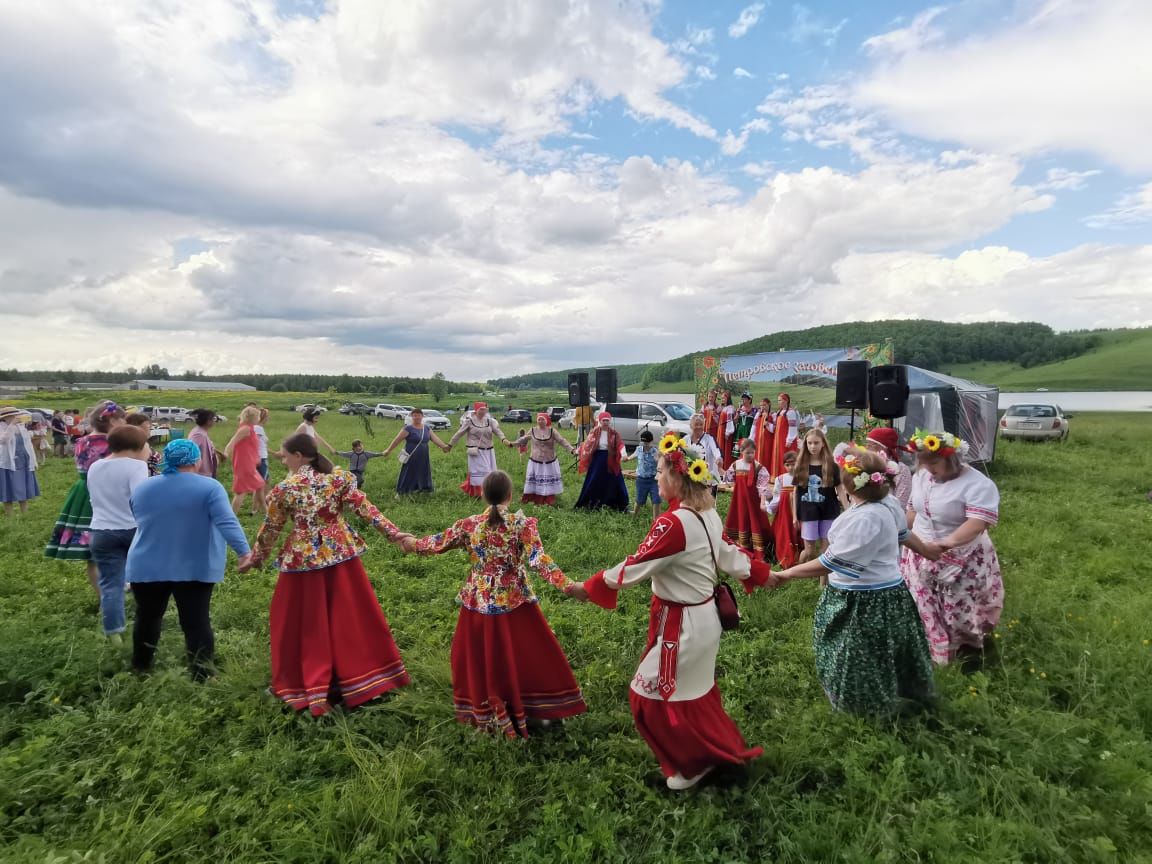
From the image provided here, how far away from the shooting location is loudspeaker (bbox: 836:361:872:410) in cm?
887

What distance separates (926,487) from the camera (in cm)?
433

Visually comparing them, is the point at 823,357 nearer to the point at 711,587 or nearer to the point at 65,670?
the point at 711,587

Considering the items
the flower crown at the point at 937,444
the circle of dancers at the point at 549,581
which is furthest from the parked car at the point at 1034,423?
the flower crown at the point at 937,444

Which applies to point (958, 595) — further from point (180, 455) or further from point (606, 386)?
point (606, 386)

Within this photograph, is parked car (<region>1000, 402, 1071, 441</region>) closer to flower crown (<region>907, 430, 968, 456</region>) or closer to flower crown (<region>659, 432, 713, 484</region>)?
flower crown (<region>907, 430, 968, 456</region>)

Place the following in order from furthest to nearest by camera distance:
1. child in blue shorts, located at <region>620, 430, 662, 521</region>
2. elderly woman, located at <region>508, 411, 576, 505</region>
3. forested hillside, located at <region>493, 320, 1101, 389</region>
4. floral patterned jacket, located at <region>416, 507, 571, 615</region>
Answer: forested hillside, located at <region>493, 320, 1101, 389</region> → elderly woman, located at <region>508, 411, 576, 505</region> → child in blue shorts, located at <region>620, 430, 662, 521</region> → floral patterned jacket, located at <region>416, 507, 571, 615</region>

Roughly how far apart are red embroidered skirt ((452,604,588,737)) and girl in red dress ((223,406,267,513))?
681 centimetres

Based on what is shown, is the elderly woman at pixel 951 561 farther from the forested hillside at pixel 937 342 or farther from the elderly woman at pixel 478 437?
the forested hillside at pixel 937 342

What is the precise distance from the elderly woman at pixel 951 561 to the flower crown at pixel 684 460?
6.39ft

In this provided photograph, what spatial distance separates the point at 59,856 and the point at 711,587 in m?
3.13

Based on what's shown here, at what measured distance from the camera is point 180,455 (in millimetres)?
4020

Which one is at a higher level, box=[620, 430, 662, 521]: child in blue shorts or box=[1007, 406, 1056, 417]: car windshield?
box=[620, 430, 662, 521]: child in blue shorts

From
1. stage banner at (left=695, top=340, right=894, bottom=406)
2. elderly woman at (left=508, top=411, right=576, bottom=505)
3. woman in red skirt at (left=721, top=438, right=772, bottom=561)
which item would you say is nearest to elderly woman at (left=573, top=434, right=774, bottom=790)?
woman in red skirt at (left=721, top=438, right=772, bottom=561)

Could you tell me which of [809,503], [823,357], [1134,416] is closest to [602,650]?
[809,503]
